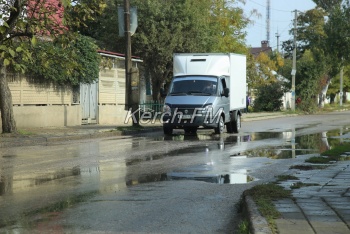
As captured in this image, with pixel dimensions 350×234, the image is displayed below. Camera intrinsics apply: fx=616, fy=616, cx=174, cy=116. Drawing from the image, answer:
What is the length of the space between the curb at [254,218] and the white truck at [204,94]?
15.0 metres

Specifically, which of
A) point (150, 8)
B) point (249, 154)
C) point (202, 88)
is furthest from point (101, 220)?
point (150, 8)

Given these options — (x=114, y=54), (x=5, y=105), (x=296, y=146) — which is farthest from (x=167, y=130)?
(x=114, y=54)

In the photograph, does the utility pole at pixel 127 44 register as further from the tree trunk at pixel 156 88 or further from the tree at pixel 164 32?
the tree trunk at pixel 156 88

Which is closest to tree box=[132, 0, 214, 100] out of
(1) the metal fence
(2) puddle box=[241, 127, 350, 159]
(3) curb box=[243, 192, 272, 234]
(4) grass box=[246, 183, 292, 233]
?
(1) the metal fence

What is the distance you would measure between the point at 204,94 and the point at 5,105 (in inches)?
303

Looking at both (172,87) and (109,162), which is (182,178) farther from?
(172,87)

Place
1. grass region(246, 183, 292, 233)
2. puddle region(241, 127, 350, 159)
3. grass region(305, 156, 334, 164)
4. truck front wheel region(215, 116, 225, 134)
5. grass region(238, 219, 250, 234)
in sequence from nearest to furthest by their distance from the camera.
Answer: grass region(238, 219, 250, 234) → grass region(246, 183, 292, 233) → grass region(305, 156, 334, 164) → puddle region(241, 127, 350, 159) → truck front wheel region(215, 116, 225, 134)

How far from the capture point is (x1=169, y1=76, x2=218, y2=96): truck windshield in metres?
24.2

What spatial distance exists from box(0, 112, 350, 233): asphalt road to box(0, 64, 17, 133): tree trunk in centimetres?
255

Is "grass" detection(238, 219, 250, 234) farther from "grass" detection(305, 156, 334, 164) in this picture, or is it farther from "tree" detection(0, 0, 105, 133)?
"tree" detection(0, 0, 105, 133)

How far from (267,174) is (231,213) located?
13.5ft

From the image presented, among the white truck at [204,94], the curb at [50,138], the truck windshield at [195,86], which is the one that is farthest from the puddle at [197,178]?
the truck windshield at [195,86]

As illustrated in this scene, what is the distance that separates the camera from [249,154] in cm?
1628

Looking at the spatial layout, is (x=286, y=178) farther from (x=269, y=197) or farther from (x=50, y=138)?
(x=50, y=138)
